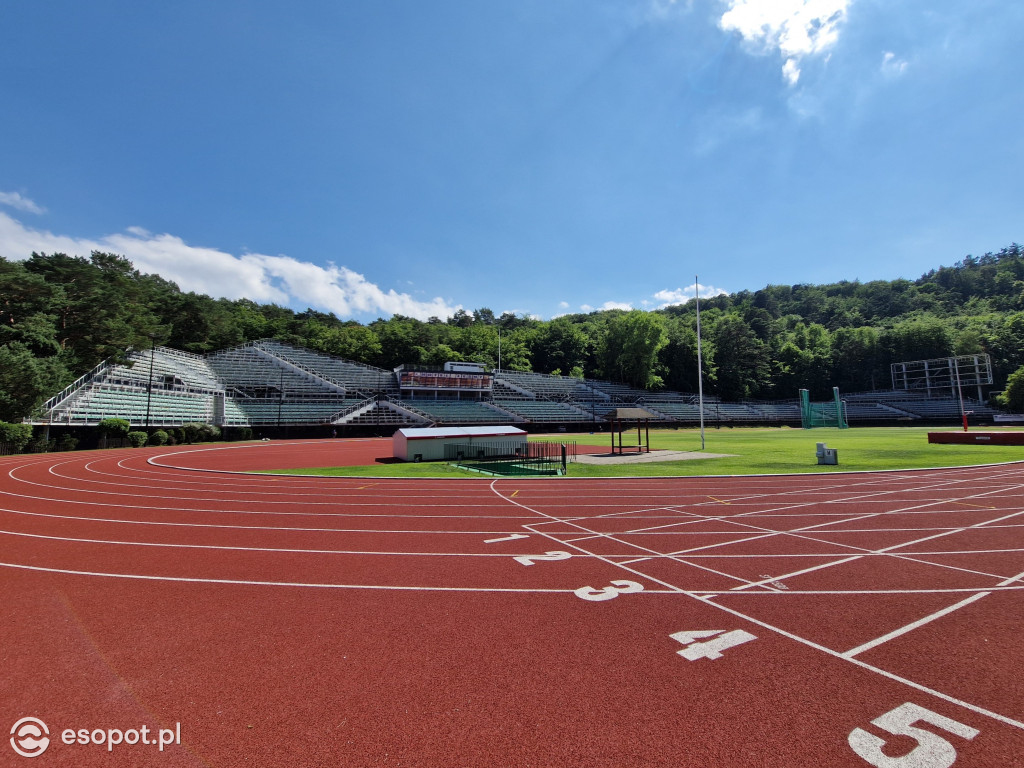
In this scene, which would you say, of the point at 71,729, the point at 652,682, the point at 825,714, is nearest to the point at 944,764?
the point at 825,714

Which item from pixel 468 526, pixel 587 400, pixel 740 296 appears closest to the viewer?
pixel 468 526

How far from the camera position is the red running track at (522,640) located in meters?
3.65

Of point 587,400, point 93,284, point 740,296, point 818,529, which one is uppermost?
point 740,296

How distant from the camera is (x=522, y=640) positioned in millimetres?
5367

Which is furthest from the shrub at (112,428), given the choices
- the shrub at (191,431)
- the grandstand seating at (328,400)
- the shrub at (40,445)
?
the shrub at (191,431)

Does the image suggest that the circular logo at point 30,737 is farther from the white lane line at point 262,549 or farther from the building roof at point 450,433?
the building roof at point 450,433

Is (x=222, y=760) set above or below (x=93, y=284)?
below

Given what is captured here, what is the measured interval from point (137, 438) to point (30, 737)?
138 ft

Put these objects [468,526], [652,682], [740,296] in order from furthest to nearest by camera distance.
Result: [740,296], [468,526], [652,682]

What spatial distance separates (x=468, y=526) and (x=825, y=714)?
807 cm

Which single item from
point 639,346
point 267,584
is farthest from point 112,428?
point 639,346

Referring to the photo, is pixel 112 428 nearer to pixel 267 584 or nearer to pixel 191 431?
pixel 191 431

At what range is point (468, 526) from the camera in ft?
36.2

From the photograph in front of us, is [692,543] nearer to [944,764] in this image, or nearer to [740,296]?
[944,764]
